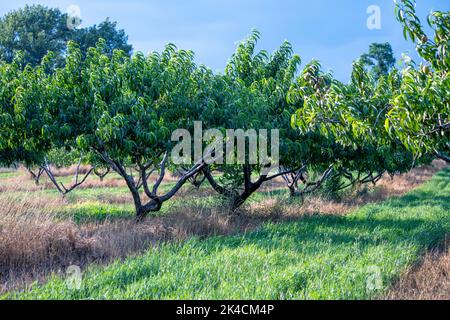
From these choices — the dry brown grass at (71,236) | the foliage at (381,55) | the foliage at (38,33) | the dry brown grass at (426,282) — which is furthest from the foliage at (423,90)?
the foliage at (381,55)

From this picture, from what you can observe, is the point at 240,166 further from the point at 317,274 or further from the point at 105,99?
the point at 317,274

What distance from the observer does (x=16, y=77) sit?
10.5 meters

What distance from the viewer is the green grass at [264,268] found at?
5.10 meters

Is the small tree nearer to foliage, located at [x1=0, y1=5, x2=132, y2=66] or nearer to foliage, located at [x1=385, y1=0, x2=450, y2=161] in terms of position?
foliage, located at [x1=385, y1=0, x2=450, y2=161]

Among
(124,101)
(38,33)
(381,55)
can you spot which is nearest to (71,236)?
(124,101)

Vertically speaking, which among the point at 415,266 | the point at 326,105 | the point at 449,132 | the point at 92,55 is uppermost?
the point at 92,55

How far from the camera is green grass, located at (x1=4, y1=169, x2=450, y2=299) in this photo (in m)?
5.10

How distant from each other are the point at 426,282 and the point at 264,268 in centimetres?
225

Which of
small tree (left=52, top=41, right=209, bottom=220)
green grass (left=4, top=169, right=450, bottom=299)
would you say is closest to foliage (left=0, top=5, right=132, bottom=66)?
small tree (left=52, top=41, right=209, bottom=220)

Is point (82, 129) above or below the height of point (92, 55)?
below

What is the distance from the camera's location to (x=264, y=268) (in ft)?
20.5

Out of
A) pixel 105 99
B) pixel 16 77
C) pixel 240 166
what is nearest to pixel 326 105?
pixel 105 99

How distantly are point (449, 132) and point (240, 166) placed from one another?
717cm
